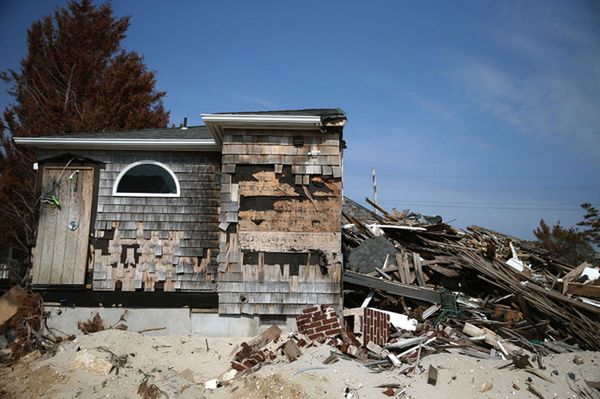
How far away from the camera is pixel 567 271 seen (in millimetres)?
10102

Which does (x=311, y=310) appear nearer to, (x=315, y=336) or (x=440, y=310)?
(x=315, y=336)

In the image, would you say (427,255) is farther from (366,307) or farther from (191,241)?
(191,241)

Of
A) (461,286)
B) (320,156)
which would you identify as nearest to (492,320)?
(461,286)

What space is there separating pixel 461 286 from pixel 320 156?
4008mm

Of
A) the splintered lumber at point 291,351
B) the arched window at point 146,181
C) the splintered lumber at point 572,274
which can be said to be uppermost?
the arched window at point 146,181

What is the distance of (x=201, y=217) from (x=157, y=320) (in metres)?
2.16

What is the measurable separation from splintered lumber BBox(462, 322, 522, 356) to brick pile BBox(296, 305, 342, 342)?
2.30 meters

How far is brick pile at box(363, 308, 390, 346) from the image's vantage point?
25.4ft

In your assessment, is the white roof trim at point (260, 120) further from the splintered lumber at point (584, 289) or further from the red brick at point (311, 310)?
the splintered lumber at point (584, 289)

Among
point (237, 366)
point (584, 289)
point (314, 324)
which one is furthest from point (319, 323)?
point (584, 289)

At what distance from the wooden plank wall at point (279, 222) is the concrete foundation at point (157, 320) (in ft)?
1.08

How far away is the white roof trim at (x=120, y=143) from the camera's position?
28.6 feet

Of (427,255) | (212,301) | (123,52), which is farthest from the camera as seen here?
(123,52)

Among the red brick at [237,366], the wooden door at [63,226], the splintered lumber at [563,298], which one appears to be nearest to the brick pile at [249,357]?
the red brick at [237,366]
